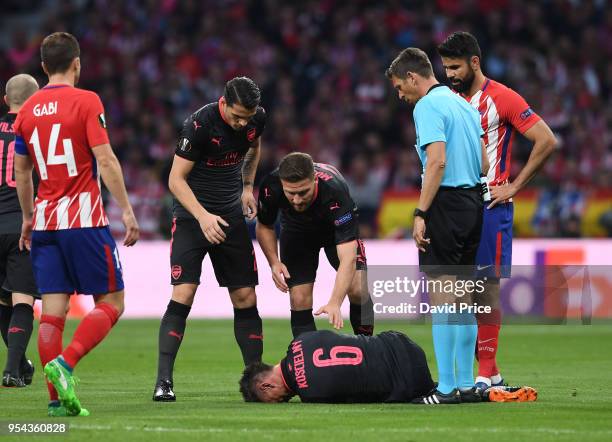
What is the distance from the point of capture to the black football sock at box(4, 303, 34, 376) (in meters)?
9.44

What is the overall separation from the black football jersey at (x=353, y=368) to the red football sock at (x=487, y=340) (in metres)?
0.75

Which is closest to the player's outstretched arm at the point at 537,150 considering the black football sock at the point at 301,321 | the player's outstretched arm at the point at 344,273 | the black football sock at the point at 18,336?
the player's outstretched arm at the point at 344,273

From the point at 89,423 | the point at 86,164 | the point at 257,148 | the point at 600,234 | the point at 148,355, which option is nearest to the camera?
the point at 89,423

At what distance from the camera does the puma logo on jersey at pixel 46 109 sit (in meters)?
7.45

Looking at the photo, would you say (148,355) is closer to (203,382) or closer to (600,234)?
(203,382)

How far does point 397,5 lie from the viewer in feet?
77.2

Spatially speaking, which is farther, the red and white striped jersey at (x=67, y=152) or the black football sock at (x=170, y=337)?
the black football sock at (x=170, y=337)

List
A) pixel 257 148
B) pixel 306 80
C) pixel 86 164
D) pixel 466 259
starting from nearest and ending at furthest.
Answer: pixel 86 164 → pixel 466 259 → pixel 257 148 → pixel 306 80

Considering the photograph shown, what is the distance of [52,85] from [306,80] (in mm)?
15582

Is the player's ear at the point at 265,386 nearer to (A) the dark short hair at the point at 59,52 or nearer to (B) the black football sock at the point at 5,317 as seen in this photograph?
(A) the dark short hair at the point at 59,52

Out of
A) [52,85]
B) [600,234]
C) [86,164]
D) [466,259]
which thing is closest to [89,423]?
[86,164]

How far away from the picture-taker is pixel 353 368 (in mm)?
7887

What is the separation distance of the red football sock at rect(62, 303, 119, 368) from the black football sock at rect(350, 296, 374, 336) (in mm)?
2559

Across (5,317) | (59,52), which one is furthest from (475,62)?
(5,317)
